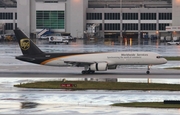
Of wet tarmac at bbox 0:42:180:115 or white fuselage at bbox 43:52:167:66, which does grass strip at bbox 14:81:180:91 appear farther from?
white fuselage at bbox 43:52:167:66

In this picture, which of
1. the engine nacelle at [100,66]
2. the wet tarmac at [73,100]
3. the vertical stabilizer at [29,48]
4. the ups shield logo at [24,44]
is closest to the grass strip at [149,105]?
the wet tarmac at [73,100]

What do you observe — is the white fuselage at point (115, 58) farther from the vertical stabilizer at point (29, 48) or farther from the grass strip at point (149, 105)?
the grass strip at point (149, 105)

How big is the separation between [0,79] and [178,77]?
19.1 meters

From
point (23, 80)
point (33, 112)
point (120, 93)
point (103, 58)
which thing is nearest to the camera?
point (33, 112)

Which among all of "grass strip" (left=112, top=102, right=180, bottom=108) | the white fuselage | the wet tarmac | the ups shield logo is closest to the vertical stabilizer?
the ups shield logo

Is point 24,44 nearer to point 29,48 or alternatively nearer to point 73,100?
point 29,48

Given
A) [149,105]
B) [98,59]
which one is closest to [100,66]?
[98,59]

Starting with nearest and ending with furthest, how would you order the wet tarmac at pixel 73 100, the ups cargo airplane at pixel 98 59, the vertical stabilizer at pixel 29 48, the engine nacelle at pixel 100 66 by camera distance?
the wet tarmac at pixel 73 100 → the engine nacelle at pixel 100 66 → the ups cargo airplane at pixel 98 59 → the vertical stabilizer at pixel 29 48

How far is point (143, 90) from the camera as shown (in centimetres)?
5259

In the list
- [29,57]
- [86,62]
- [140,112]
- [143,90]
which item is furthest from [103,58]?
[140,112]

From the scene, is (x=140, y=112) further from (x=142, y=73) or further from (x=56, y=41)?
(x=56, y=41)

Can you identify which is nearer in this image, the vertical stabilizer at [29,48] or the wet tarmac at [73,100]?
the wet tarmac at [73,100]

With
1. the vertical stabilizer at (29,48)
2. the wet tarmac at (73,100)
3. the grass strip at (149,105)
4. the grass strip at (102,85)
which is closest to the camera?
the wet tarmac at (73,100)

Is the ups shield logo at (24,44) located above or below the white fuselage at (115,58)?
above
